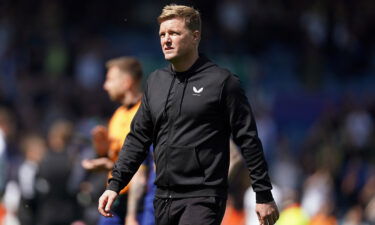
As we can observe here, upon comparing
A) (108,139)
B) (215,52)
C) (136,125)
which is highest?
(136,125)

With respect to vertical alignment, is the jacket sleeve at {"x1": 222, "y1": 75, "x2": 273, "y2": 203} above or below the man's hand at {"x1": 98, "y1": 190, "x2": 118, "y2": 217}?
above

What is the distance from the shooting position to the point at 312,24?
23.2 metres

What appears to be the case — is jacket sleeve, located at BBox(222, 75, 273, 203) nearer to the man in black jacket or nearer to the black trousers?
the man in black jacket

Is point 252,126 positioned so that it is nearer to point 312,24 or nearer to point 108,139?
point 108,139

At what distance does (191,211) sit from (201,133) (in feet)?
1.65

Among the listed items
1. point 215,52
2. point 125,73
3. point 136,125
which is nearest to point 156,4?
point 215,52

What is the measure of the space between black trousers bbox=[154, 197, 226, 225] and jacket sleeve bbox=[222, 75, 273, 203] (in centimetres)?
29

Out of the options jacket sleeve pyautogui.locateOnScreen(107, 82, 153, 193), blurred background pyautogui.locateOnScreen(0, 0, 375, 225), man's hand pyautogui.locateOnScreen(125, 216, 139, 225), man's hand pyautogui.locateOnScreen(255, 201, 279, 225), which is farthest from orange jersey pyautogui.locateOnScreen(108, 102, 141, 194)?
blurred background pyautogui.locateOnScreen(0, 0, 375, 225)

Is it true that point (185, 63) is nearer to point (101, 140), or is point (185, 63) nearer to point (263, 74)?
point (101, 140)

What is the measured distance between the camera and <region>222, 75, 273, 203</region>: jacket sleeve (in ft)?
21.1

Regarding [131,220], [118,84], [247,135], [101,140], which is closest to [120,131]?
[101,140]

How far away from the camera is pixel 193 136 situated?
258 inches

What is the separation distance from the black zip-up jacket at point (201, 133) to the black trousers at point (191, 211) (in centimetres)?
4

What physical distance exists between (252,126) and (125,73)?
7.89 ft
